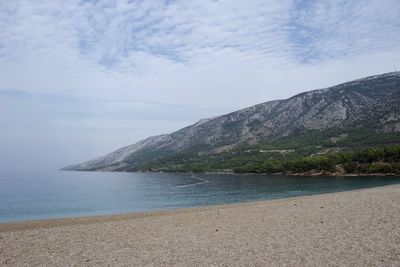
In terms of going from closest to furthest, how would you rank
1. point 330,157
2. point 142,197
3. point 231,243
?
1. point 231,243
2. point 142,197
3. point 330,157

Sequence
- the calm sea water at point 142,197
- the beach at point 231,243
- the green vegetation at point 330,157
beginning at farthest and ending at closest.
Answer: the green vegetation at point 330,157 < the calm sea water at point 142,197 < the beach at point 231,243

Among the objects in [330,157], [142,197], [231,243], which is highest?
[330,157]

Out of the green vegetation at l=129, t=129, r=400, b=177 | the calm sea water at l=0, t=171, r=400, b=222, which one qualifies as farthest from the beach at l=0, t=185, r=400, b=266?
A: the green vegetation at l=129, t=129, r=400, b=177

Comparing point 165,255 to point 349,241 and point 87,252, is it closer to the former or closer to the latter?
point 87,252

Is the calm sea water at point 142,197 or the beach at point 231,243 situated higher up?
the beach at point 231,243

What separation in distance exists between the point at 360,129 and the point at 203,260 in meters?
196

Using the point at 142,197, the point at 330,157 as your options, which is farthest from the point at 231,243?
the point at 330,157

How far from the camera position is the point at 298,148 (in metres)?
188

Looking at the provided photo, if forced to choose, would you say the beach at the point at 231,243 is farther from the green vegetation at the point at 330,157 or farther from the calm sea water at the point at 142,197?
the green vegetation at the point at 330,157

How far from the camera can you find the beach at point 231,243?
12.3 meters

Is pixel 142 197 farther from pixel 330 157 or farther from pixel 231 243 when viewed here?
pixel 330 157

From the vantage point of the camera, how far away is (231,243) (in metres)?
15.0

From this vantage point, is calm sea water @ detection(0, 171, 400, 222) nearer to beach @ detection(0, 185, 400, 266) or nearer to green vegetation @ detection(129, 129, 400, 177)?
green vegetation @ detection(129, 129, 400, 177)

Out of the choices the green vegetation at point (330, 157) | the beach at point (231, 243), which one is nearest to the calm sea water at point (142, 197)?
the green vegetation at point (330, 157)
